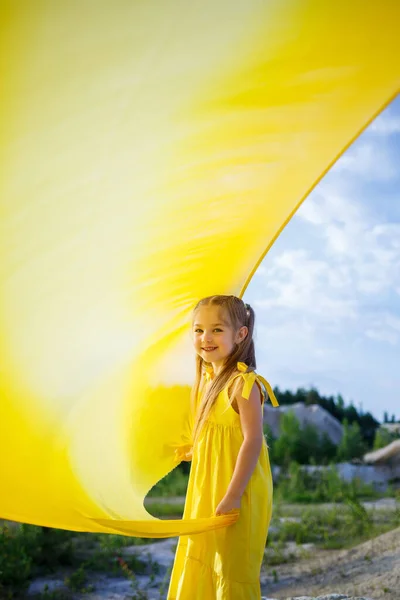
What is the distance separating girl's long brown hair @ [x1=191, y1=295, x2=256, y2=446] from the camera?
213 cm

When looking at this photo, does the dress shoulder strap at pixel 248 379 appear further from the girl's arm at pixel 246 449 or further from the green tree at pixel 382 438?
the green tree at pixel 382 438

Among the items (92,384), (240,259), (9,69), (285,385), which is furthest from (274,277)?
(9,69)

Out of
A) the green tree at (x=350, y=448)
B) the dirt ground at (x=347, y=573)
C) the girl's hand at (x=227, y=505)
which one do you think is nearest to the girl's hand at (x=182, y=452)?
the girl's hand at (x=227, y=505)

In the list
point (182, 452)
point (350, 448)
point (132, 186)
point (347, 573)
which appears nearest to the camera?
point (132, 186)

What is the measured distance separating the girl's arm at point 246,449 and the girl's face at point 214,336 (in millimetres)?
184

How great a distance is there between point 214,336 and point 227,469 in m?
0.40

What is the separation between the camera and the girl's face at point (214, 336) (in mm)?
2162

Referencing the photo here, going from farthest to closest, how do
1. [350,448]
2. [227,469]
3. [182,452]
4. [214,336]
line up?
[350,448], [182,452], [214,336], [227,469]

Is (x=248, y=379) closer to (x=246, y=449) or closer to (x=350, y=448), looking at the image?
(x=246, y=449)

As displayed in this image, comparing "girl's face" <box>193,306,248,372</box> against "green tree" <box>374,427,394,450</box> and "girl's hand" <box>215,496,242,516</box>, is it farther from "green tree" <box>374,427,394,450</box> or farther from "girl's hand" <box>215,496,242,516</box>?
"green tree" <box>374,427,394,450</box>

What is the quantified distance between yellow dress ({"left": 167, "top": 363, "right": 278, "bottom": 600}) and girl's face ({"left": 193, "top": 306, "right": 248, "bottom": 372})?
0.09m

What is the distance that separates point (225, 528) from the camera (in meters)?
1.94

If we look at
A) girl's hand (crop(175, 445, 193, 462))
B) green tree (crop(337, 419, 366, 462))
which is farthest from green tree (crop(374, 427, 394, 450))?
girl's hand (crop(175, 445, 193, 462))

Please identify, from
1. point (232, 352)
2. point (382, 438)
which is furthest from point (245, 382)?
point (382, 438)
